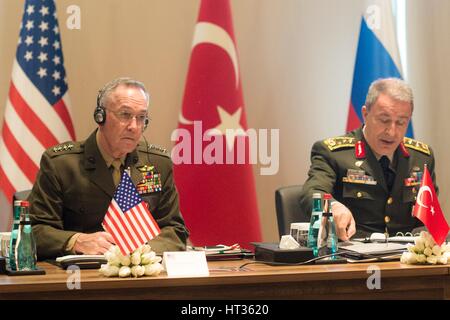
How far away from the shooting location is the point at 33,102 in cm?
425

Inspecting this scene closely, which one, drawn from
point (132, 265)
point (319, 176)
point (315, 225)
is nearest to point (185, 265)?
point (132, 265)

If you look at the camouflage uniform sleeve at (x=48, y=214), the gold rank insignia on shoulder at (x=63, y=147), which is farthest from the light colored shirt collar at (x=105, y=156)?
the camouflage uniform sleeve at (x=48, y=214)

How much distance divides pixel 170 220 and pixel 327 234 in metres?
0.76

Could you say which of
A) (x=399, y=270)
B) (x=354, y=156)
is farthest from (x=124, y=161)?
(x=399, y=270)

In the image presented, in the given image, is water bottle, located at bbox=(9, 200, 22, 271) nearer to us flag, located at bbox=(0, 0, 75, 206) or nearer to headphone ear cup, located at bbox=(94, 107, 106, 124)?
headphone ear cup, located at bbox=(94, 107, 106, 124)

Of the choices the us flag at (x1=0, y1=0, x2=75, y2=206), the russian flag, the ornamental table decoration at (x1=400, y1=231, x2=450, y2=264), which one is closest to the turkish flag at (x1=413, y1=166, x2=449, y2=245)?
the ornamental table decoration at (x1=400, y1=231, x2=450, y2=264)

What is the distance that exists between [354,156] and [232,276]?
1.59 m

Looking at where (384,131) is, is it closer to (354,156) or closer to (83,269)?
(354,156)

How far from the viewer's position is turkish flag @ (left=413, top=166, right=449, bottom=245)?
8.90 ft

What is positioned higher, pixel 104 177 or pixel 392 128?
pixel 392 128

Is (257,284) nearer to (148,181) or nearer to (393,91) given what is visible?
(148,181)

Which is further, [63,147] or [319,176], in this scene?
[319,176]
